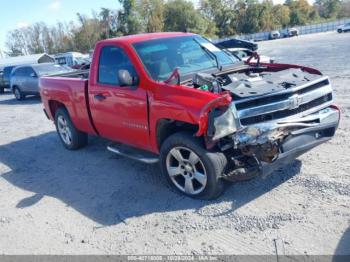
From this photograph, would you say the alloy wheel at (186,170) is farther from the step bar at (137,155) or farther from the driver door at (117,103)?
the driver door at (117,103)

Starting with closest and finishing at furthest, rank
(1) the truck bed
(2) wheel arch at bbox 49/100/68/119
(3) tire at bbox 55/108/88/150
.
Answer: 1. (1) the truck bed
2. (3) tire at bbox 55/108/88/150
3. (2) wheel arch at bbox 49/100/68/119

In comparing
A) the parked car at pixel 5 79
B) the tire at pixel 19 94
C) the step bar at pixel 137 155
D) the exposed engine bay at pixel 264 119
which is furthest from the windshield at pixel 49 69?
the exposed engine bay at pixel 264 119

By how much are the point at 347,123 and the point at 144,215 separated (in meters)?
4.29

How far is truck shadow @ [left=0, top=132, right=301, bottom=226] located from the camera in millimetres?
4219

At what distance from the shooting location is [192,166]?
4.15 m

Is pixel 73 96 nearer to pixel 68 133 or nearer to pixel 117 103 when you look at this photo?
pixel 68 133

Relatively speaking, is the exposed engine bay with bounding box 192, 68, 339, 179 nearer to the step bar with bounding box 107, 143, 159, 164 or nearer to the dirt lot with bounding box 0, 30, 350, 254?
the dirt lot with bounding box 0, 30, 350, 254

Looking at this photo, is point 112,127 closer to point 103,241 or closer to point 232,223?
point 103,241

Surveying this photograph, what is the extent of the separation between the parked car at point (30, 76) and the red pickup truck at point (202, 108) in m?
10.5

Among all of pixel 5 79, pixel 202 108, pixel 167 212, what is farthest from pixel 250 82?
pixel 5 79

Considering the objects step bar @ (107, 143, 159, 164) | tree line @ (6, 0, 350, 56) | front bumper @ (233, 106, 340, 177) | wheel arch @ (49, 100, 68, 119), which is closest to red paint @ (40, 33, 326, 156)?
step bar @ (107, 143, 159, 164)

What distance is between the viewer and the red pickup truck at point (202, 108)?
3.78m

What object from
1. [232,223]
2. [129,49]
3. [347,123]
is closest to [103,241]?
[232,223]

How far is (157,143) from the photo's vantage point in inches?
180
